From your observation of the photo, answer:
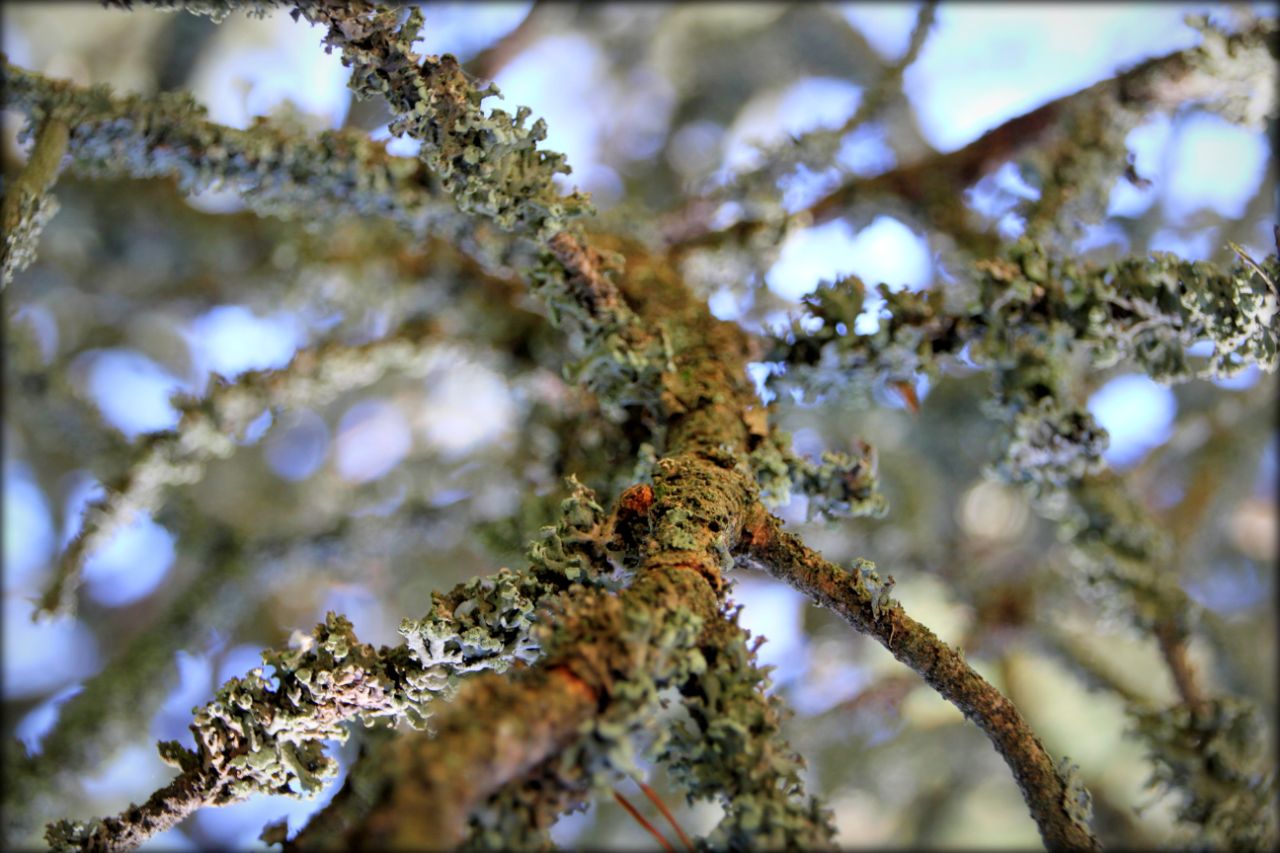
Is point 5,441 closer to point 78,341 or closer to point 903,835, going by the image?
point 78,341

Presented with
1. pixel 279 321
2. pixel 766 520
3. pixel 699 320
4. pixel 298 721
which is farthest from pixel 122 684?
pixel 766 520

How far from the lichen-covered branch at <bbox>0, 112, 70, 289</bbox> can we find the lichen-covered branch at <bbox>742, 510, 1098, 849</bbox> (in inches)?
30.5

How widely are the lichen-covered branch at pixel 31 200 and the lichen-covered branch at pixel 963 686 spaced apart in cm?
78

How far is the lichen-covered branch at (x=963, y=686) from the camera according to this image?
745 millimetres

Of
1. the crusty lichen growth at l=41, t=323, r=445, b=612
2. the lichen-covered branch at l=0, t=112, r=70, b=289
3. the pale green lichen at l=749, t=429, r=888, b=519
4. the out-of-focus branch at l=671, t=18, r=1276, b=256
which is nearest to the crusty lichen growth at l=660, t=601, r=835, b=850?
the pale green lichen at l=749, t=429, r=888, b=519

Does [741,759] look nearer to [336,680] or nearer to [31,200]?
[336,680]

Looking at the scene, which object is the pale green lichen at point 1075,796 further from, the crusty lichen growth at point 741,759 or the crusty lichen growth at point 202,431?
the crusty lichen growth at point 202,431

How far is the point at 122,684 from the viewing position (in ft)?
5.42

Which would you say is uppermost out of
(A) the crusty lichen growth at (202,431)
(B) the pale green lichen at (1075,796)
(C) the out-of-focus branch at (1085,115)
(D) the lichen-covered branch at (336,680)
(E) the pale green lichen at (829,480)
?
(C) the out-of-focus branch at (1085,115)

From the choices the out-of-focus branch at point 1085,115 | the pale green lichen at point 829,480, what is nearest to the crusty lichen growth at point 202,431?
the out-of-focus branch at point 1085,115

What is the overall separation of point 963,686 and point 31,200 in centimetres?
96

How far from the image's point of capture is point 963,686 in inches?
29.5

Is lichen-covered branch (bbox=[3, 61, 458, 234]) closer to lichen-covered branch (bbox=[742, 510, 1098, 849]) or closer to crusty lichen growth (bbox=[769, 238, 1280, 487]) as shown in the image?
crusty lichen growth (bbox=[769, 238, 1280, 487])

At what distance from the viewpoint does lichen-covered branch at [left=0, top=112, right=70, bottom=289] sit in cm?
88
